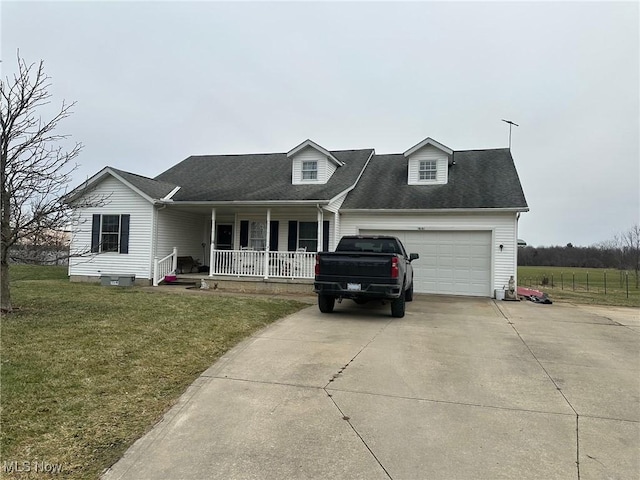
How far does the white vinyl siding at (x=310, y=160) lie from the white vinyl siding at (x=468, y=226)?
2.19m

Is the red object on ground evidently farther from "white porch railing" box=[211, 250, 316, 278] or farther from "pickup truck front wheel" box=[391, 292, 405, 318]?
"white porch railing" box=[211, 250, 316, 278]

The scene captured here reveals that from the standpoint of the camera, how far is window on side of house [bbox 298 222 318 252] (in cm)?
1634

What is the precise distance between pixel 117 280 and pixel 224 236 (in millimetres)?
4539

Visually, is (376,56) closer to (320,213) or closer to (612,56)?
(320,213)

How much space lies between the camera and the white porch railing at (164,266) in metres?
15.4

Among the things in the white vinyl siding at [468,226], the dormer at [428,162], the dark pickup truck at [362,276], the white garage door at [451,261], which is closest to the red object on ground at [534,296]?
the white vinyl siding at [468,226]

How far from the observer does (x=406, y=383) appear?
5.14m

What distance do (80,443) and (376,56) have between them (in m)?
14.4

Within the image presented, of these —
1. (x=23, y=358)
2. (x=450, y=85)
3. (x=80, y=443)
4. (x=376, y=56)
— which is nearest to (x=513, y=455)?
(x=80, y=443)

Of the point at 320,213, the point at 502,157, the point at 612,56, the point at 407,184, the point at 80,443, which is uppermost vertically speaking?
the point at 612,56

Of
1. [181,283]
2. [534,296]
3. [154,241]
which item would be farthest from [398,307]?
[154,241]

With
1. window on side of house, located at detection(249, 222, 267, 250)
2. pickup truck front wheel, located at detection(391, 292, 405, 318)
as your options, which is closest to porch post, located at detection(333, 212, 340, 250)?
window on side of house, located at detection(249, 222, 267, 250)

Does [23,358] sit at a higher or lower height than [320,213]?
lower

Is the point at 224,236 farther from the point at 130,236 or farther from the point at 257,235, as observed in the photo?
the point at 130,236
